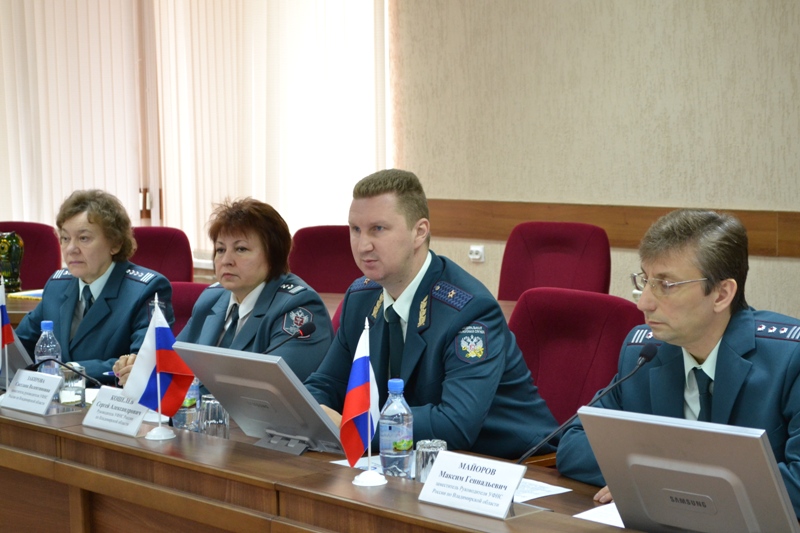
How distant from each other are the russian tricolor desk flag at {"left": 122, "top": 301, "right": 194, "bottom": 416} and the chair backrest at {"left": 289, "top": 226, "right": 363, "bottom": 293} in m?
2.50

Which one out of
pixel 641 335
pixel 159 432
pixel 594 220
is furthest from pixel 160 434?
pixel 594 220

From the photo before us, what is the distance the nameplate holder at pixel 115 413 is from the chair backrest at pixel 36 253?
326 centimetres

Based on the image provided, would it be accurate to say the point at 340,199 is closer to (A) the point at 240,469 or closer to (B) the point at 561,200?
(B) the point at 561,200

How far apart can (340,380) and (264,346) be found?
38 cm

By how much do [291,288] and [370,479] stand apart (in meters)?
1.20

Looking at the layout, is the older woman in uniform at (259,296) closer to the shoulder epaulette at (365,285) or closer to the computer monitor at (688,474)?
the shoulder epaulette at (365,285)

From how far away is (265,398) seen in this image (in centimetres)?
212

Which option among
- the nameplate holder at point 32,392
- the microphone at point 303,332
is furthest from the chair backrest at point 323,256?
the nameplate holder at point 32,392

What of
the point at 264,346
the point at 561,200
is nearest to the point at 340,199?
the point at 561,200

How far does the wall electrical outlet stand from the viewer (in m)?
5.97

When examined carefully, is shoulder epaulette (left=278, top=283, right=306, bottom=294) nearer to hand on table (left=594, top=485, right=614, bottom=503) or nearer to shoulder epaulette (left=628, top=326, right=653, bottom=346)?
shoulder epaulette (left=628, top=326, right=653, bottom=346)

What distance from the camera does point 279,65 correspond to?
255 inches

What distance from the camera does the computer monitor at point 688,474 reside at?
1452 mm

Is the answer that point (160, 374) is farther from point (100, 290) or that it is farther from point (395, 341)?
point (100, 290)
